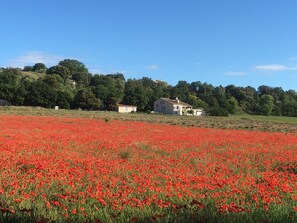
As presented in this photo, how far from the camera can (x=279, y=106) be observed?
158m

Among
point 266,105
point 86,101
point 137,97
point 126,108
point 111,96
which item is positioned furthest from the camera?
point 266,105

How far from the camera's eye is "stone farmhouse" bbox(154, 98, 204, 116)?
13750cm

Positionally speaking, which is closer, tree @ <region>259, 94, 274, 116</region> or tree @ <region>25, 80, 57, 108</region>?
tree @ <region>25, 80, 57, 108</region>

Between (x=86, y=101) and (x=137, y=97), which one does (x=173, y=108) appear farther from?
(x=86, y=101)

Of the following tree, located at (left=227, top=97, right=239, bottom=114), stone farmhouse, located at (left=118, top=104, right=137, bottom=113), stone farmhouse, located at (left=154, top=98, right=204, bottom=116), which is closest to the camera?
stone farmhouse, located at (left=118, top=104, right=137, bottom=113)

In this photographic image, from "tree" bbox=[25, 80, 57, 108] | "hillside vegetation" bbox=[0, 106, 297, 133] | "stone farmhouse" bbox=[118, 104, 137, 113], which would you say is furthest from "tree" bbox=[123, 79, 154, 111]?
"hillside vegetation" bbox=[0, 106, 297, 133]

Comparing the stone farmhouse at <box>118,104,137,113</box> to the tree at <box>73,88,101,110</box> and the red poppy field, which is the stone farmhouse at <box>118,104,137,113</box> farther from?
the red poppy field

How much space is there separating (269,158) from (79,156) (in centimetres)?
900

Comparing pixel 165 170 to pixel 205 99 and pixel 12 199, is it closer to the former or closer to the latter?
pixel 12 199

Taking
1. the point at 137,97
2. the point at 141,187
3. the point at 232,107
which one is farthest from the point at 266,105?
the point at 141,187

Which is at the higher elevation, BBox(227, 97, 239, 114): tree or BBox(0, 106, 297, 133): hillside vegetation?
BBox(227, 97, 239, 114): tree

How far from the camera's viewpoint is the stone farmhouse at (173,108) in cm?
13750

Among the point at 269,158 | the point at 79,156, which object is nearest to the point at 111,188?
the point at 79,156

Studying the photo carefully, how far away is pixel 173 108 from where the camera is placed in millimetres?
137500
